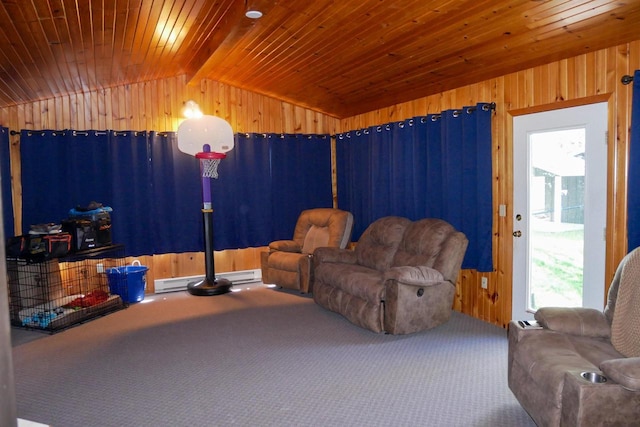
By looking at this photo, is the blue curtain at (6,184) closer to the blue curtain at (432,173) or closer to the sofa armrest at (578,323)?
the blue curtain at (432,173)

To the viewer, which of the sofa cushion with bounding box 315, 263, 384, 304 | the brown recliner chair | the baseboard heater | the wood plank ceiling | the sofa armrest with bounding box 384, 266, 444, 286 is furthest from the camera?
the baseboard heater

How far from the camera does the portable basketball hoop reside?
16.6 feet

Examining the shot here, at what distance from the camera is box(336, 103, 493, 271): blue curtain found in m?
3.95

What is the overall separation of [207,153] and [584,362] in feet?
13.3

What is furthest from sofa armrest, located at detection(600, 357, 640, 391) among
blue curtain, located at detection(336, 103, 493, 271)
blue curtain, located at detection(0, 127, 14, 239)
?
blue curtain, located at detection(0, 127, 14, 239)

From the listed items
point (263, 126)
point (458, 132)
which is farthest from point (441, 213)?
point (263, 126)

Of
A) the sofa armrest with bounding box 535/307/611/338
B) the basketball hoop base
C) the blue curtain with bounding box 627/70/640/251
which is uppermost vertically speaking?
the blue curtain with bounding box 627/70/640/251

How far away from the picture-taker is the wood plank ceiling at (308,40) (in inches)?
108

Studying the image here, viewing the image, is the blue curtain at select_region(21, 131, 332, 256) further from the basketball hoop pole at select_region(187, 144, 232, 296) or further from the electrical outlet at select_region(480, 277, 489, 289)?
the electrical outlet at select_region(480, 277, 489, 289)

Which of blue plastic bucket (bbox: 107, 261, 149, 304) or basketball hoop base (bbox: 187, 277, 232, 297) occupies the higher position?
blue plastic bucket (bbox: 107, 261, 149, 304)

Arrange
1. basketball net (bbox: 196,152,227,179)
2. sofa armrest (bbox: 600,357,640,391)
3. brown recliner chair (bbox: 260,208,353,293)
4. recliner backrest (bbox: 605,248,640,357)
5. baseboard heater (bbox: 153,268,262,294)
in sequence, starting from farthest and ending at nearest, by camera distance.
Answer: baseboard heater (bbox: 153,268,262,294), brown recliner chair (bbox: 260,208,353,293), basketball net (bbox: 196,152,227,179), recliner backrest (bbox: 605,248,640,357), sofa armrest (bbox: 600,357,640,391)

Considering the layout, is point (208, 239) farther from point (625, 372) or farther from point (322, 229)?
point (625, 372)

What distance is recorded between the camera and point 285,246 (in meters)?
5.43

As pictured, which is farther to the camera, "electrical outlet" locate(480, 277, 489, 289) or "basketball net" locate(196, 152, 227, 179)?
"basketball net" locate(196, 152, 227, 179)
